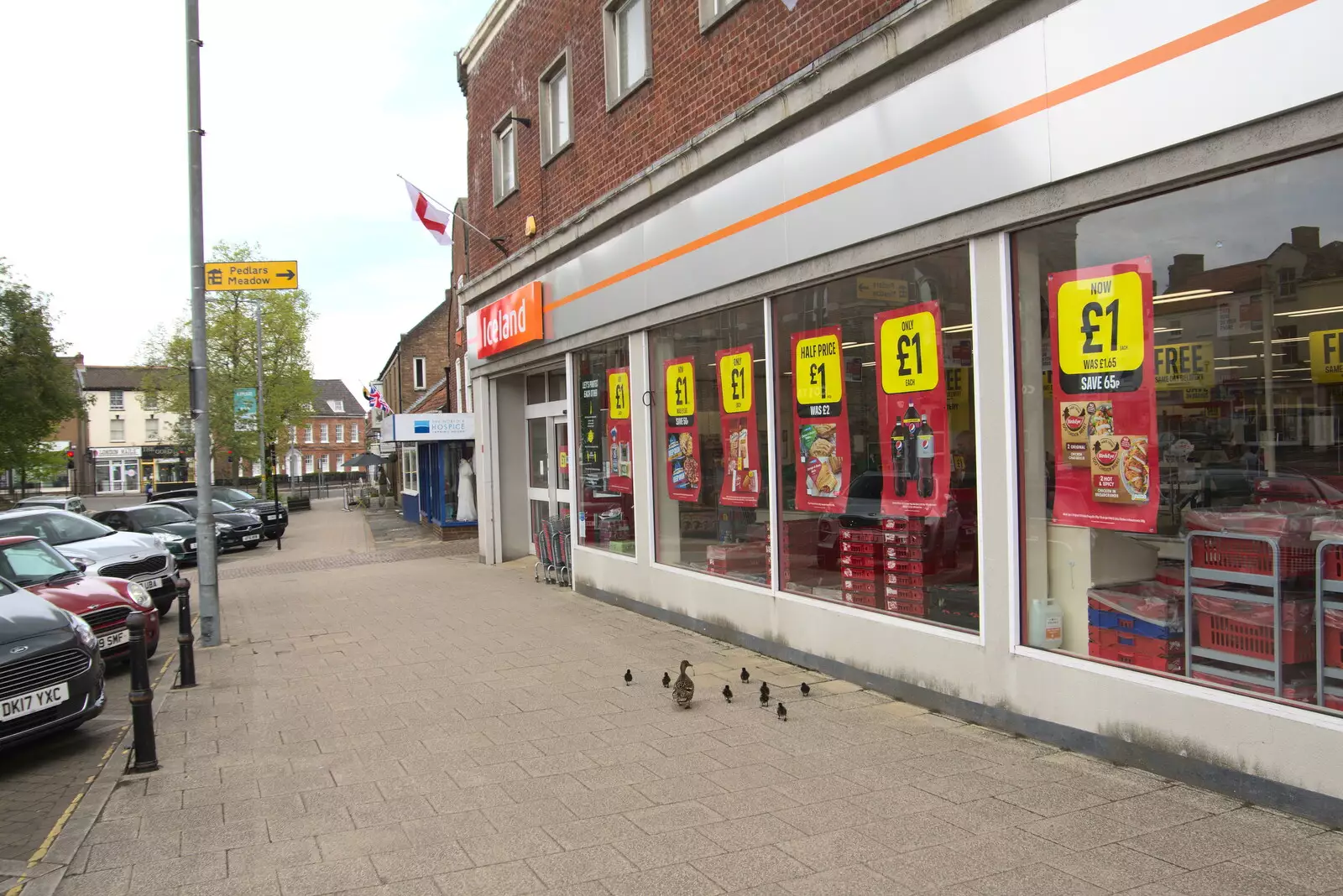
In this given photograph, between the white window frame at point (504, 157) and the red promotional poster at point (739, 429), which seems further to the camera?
the white window frame at point (504, 157)

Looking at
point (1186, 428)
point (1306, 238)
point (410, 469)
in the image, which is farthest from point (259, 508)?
point (1306, 238)

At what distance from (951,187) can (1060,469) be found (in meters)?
1.85

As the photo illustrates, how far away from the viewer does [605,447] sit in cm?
1174

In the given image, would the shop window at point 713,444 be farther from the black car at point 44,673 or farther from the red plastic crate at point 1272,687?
the black car at point 44,673

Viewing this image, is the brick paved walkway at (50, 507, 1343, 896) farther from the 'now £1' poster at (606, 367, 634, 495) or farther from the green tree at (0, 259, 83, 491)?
the green tree at (0, 259, 83, 491)

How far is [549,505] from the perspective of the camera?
15.0 metres

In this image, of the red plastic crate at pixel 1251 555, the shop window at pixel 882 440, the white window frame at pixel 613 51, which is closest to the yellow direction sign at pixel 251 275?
the white window frame at pixel 613 51

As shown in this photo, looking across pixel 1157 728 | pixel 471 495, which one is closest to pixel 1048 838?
pixel 1157 728

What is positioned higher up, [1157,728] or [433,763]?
[1157,728]

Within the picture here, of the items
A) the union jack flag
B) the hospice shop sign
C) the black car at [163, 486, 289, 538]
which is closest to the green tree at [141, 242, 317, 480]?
the union jack flag

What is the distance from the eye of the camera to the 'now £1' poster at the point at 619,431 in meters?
11.0

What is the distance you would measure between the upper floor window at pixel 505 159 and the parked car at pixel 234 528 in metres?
12.1

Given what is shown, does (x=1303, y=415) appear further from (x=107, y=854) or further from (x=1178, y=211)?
(x=107, y=854)

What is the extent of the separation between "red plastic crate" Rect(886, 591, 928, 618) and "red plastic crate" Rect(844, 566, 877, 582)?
0.78 ft
